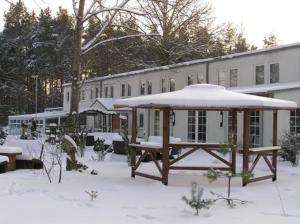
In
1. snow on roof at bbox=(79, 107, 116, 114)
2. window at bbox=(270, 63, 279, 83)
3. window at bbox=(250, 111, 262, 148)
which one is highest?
window at bbox=(270, 63, 279, 83)

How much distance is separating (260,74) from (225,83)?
2531mm

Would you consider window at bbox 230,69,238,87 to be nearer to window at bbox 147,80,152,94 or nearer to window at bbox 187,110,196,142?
window at bbox 187,110,196,142

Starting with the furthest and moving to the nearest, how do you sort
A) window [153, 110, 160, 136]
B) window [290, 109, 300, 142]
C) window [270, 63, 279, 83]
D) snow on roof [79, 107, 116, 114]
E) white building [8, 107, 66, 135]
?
white building [8, 107, 66, 135]
snow on roof [79, 107, 116, 114]
window [153, 110, 160, 136]
window [270, 63, 279, 83]
window [290, 109, 300, 142]

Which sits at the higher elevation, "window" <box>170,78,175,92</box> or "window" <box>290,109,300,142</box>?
"window" <box>170,78,175,92</box>

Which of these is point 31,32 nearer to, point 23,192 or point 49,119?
point 49,119

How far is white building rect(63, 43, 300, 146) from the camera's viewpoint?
21641 millimetres

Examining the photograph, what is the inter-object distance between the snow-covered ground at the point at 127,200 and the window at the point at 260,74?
34.4 ft

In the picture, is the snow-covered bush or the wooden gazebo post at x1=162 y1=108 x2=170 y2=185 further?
the snow-covered bush

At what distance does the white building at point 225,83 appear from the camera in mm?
21641

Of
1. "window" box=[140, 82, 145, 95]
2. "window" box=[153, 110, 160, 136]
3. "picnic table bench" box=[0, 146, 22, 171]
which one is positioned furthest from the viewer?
"window" box=[140, 82, 145, 95]

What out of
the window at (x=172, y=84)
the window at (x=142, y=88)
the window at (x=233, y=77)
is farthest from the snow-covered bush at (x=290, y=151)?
the window at (x=142, y=88)

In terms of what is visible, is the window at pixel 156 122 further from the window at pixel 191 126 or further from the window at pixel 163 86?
the window at pixel 191 126

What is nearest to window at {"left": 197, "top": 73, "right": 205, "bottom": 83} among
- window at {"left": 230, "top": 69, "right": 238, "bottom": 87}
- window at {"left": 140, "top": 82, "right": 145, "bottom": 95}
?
window at {"left": 230, "top": 69, "right": 238, "bottom": 87}

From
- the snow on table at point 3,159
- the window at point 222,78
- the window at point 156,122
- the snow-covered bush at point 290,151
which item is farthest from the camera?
the window at point 156,122
